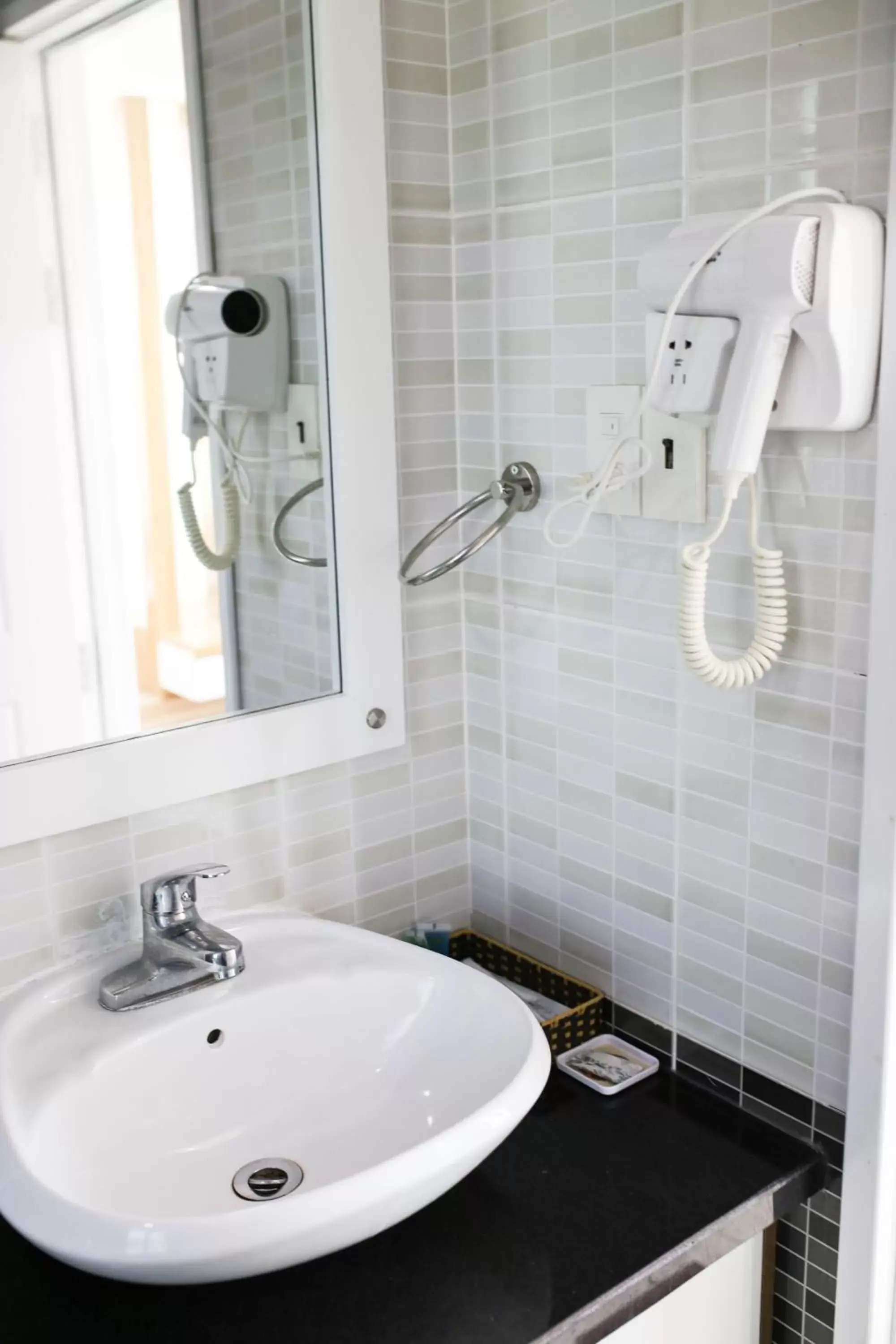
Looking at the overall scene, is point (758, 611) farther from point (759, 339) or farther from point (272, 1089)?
point (272, 1089)

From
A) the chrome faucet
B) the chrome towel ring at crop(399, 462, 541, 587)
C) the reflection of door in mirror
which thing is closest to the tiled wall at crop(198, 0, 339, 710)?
the reflection of door in mirror

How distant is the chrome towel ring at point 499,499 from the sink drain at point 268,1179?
0.60m

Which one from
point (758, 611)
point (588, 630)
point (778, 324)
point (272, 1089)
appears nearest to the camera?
point (778, 324)

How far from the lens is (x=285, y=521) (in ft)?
4.51

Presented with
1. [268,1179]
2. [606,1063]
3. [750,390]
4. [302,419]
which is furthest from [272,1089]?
[750,390]

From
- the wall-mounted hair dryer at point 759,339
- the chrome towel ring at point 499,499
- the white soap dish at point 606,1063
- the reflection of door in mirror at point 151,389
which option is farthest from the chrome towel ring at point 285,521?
the white soap dish at point 606,1063

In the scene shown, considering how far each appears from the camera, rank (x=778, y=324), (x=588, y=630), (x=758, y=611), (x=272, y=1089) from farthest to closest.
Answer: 1. (x=588, y=630)
2. (x=272, y=1089)
3. (x=758, y=611)
4. (x=778, y=324)

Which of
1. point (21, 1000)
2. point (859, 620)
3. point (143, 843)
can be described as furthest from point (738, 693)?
point (21, 1000)

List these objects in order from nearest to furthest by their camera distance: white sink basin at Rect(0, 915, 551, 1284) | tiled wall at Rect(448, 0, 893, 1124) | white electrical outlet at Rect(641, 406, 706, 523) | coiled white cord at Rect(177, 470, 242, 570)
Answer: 1. white sink basin at Rect(0, 915, 551, 1284)
2. tiled wall at Rect(448, 0, 893, 1124)
3. white electrical outlet at Rect(641, 406, 706, 523)
4. coiled white cord at Rect(177, 470, 242, 570)

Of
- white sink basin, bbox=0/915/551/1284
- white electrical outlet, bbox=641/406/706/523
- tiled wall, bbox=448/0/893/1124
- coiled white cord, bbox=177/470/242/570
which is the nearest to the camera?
white sink basin, bbox=0/915/551/1284

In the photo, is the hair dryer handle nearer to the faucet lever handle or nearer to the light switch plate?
the light switch plate

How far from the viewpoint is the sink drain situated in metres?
1.14

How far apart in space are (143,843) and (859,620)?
734mm

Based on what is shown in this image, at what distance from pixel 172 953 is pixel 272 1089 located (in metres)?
0.17
